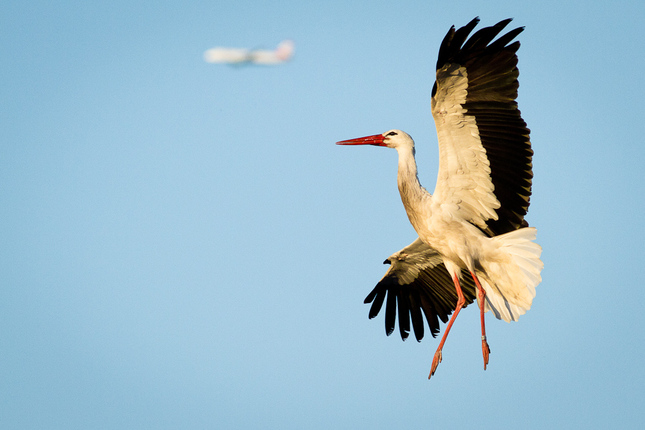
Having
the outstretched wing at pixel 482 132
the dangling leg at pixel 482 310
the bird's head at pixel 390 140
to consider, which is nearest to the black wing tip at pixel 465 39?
the outstretched wing at pixel 482 132

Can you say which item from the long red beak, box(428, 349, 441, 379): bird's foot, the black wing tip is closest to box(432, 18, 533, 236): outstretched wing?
the black wing tip

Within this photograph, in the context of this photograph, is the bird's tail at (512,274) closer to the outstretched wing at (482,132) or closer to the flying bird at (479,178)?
the flying bird at (479,178)

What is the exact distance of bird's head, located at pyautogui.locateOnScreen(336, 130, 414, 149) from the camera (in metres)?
8.63

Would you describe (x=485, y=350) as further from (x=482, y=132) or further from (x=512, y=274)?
(x=482, y=132)

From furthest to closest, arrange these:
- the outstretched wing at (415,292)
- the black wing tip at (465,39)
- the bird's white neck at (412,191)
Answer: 1. the outstretched wing at (415,292)
2. the bird's white neck at (412,191)
3. the black wing tip at (465,39)

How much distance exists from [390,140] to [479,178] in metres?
1.19

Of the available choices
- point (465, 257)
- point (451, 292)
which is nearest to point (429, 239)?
point (465, 257)

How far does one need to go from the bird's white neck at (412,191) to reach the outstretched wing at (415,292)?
143 centimetres

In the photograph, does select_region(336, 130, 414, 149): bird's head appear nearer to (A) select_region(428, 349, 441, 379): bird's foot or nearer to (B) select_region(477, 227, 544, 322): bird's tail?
(B) select_region(477, 227, 544, 322): bird's tail

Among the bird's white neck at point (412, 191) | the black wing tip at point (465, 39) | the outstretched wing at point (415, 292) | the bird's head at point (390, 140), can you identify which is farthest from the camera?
the outstretched wing at point (415, 292)

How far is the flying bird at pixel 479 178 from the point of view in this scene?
7469mm

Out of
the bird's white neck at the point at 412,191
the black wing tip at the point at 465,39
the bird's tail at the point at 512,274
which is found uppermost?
the black wing tip at the point at 465,39

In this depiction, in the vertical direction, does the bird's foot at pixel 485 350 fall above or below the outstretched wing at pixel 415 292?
below

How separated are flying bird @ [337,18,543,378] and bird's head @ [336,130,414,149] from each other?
1 cm
